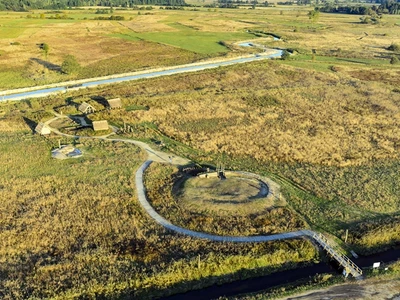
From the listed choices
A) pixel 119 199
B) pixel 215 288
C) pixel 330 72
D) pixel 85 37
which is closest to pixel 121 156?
pixel 119 199

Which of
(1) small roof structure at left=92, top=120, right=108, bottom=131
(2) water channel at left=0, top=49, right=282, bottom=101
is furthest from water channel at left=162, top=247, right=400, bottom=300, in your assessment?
(2) water channel at left=0, top=49, right=282, bottom=101

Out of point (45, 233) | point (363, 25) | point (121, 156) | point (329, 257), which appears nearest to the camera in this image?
point (329, 257)

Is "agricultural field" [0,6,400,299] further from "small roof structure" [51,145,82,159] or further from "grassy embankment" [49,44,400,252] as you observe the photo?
"small roof structure" [51,145,82,159]

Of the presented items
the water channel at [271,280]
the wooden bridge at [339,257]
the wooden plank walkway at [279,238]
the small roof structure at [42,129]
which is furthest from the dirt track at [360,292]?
the small roof structure at [42,129]

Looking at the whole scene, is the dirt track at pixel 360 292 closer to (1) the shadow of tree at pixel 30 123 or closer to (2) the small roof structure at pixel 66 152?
(2) the small roof structure at pixel 66 152

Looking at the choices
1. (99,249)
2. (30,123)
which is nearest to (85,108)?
(30,123)

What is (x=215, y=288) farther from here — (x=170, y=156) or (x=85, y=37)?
(x=85, y=37)
